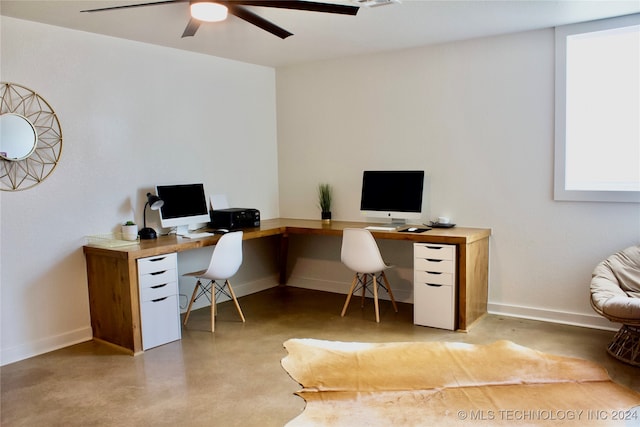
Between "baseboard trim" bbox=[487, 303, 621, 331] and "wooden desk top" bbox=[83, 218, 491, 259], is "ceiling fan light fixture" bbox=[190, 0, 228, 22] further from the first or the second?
"baseboard trim" bbox=[487, 303, 621, 331]

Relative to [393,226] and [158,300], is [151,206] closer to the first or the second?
[158,300]

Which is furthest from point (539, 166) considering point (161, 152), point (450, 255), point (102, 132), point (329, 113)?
point (102, 132)

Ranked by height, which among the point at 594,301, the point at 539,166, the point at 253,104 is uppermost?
Result: the point at 253,104

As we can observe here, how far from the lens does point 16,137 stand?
11.6ft

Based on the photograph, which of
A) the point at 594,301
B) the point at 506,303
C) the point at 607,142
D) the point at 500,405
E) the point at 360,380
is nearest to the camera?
the point at 500,405

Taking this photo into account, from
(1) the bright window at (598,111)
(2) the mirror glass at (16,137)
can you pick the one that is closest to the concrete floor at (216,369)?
(1) the bright window at (598,111)

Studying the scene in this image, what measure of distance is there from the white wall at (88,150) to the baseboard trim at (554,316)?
2.77 m

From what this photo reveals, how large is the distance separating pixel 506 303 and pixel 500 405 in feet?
5.96

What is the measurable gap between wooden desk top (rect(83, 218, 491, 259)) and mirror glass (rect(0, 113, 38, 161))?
2.66 ft

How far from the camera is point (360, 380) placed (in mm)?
3053

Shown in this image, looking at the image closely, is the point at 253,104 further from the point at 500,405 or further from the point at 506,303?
the point at 500,405

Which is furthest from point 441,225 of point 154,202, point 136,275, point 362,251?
point 136,275

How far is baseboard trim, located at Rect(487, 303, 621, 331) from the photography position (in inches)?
157

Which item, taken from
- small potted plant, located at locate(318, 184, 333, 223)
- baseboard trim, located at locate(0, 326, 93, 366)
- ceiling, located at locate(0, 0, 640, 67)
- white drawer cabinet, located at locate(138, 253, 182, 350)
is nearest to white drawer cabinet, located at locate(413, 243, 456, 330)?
small potted plant, located at locate(318, 184, 333, 223)
